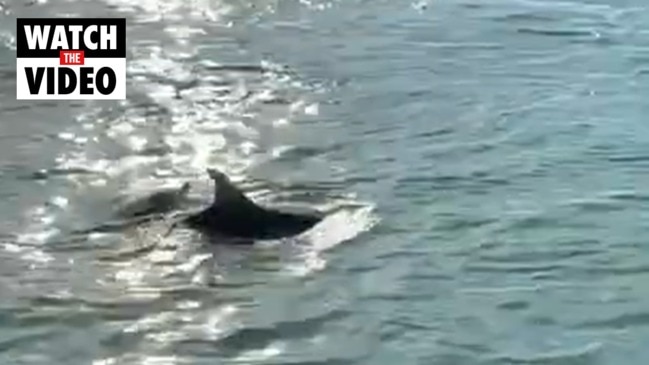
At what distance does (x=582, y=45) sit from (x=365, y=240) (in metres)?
6.72

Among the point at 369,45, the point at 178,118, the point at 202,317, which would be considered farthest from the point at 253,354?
the point at 369,45

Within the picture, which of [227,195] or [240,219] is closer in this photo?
[240,219]

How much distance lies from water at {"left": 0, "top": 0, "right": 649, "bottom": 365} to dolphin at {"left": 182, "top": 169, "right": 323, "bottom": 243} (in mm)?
175

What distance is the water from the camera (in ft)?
35.9

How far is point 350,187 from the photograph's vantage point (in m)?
13.5

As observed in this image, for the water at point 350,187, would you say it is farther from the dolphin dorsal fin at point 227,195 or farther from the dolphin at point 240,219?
the dolphin dorsal fin at point 227,195

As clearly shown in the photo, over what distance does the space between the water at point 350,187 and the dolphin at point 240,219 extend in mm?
175

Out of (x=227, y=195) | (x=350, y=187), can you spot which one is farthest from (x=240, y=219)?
(x=350, y=187)

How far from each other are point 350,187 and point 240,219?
1.37 metres

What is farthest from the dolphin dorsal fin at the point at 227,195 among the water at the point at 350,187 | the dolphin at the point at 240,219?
the water at the point at 350,187

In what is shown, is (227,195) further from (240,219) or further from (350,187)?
(350,187)

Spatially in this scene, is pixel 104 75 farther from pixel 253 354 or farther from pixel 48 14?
pixel 253 354

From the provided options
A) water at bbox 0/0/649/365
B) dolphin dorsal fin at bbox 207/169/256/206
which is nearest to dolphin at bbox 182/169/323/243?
dolphin dorsal fin at bbox 207/169/256/206

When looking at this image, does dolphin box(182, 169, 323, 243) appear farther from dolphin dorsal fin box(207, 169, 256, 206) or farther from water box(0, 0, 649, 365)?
water box(0, 0, 649, 365)
